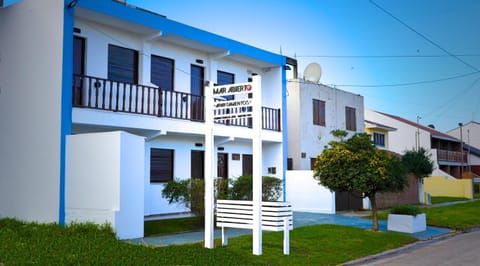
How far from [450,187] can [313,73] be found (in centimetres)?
1941

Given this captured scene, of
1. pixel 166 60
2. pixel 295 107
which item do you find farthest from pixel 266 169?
pixel 166 60

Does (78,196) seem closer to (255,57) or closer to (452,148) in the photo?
(255,57)

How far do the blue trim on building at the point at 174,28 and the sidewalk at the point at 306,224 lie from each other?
687cm

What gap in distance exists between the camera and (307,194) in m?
22.2

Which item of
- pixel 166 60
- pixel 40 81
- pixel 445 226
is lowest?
pixel 445 226

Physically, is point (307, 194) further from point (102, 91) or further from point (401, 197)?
point (102, 91)

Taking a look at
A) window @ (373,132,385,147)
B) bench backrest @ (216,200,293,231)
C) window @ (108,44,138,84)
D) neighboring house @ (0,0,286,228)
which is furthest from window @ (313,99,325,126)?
bench backrest @ (216,200,293,231)

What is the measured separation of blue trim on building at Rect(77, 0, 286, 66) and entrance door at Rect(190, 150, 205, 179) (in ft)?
14.0

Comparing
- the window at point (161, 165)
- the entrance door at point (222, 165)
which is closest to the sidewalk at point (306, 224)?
the entrance door at point (222, 165)

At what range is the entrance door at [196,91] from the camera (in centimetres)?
1833

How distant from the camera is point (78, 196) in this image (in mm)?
12688

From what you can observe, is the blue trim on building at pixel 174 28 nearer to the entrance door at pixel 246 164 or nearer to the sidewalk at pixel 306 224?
the entrance door at pixel 246 164

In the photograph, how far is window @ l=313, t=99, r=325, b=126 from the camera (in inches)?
1059

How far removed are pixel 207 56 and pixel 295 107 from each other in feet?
23.5
